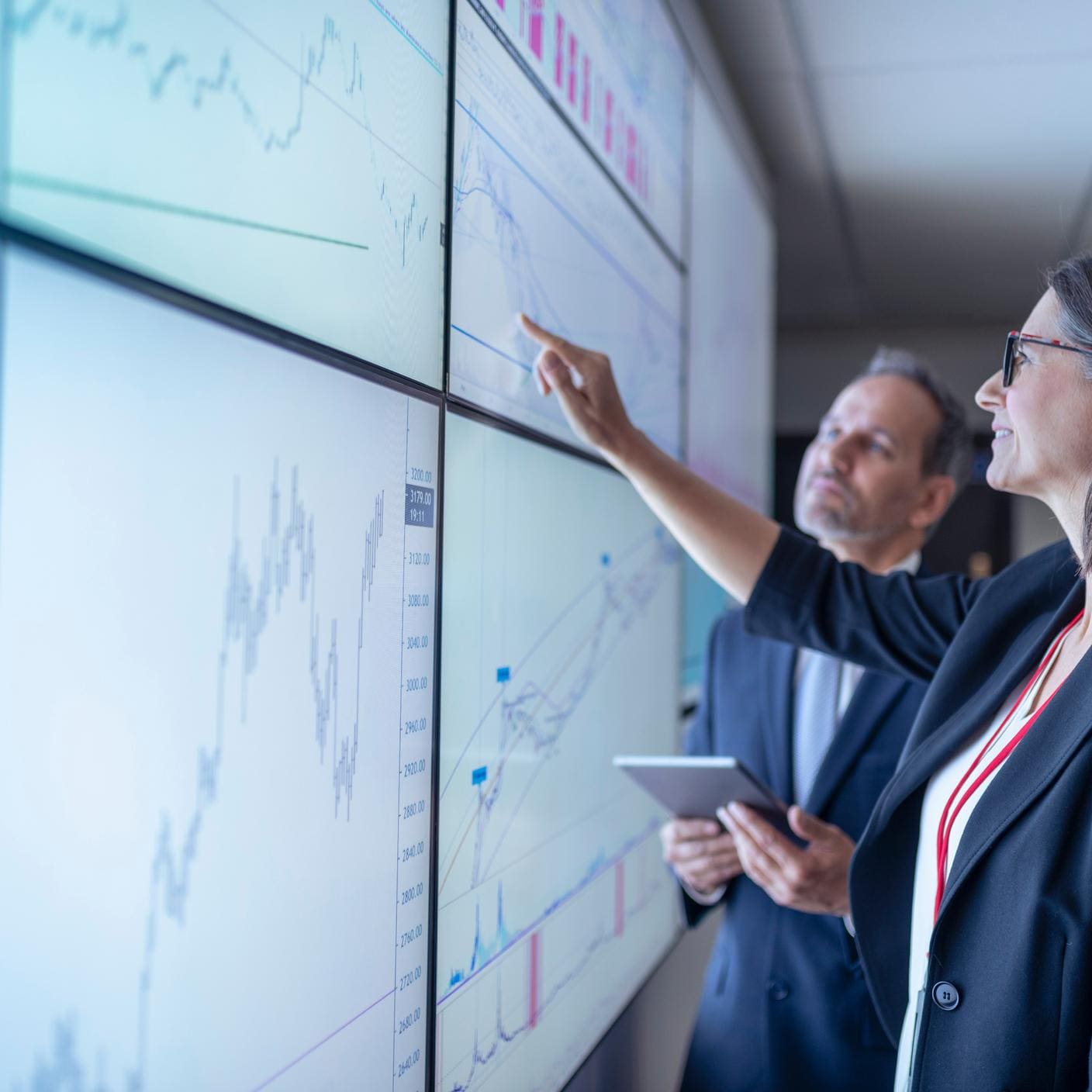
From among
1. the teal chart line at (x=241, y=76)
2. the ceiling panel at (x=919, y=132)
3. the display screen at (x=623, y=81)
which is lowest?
the teal chart line at (x=241, y=76)

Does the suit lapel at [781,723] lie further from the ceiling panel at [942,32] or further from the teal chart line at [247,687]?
the ceiling panel at [942,32]

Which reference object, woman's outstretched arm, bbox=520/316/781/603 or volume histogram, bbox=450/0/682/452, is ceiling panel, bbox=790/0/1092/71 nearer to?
volume histogram, bbox=450/0/682/452

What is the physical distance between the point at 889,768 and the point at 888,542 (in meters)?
A: 0.47

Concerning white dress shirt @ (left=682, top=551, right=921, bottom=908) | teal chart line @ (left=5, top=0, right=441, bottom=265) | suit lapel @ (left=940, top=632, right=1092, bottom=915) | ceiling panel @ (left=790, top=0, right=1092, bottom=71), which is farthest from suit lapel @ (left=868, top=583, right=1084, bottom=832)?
ceiling panel @ (left=790, top=0, right=1092, bottom=71)

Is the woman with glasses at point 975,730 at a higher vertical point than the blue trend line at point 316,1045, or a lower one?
higher

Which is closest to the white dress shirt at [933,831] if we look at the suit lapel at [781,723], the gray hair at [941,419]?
the suit lapel at [781,723]

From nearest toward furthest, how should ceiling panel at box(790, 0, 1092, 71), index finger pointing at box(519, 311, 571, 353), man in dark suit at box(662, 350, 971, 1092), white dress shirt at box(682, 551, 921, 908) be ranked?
index finger pointing at box(519, 311, 571, 353), man in dark suit at box(662, 350, 971, 1092), white dress shirt at box(682, 551, 921, 908), ceiling panel at box(790, 0, 1092, 71)

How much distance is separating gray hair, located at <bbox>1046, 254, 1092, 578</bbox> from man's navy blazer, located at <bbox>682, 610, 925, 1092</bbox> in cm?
50

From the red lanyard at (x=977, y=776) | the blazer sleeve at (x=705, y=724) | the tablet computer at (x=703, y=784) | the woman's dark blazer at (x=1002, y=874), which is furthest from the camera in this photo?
the blazer sleeve at (x=705, y=724)

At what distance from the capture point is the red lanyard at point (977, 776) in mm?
1111

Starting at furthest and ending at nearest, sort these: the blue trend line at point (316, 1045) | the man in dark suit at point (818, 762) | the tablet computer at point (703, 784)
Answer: the man in dark suit at point (818, 762) → the tablet computer at point (703, 784) → the blue trend line at point (316, 1045)

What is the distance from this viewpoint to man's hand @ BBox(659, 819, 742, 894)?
162 centimetres

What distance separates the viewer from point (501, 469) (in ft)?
4.28

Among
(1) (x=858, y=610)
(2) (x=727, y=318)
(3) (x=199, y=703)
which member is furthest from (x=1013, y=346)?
(2) (x=727, y=318)
